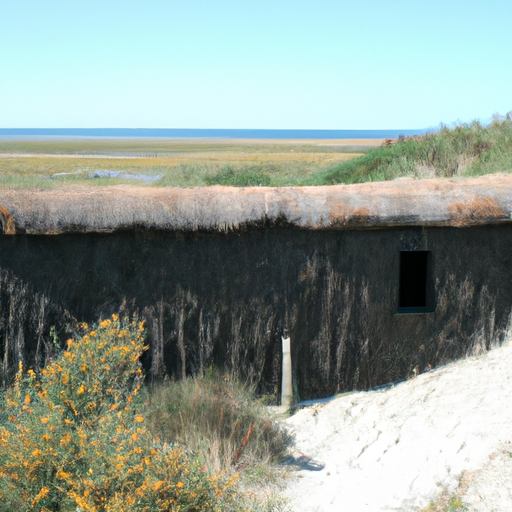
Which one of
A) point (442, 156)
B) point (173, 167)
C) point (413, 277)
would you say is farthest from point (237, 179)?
point (173, 167)

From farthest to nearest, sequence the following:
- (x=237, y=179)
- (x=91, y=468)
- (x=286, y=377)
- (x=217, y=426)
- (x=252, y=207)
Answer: (x=237, y=179)
(x=286, y=377)
(x=252, y=207)
(x=217, y=426)
(x=91, y=468)

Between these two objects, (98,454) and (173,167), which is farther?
(173,167)

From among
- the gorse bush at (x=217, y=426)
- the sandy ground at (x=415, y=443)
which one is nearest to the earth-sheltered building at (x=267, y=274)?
the sandy ground at (x=415, y=443)

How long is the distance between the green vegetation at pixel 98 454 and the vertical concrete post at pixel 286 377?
1.30m

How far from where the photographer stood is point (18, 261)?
6625 mm

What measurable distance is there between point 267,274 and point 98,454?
2973 mm

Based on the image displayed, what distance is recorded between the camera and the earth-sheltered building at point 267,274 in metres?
6.70

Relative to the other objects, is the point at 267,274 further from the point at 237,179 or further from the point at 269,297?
the point at 237,179

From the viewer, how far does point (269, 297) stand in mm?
7234

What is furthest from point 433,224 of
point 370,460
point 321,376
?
point 370,460

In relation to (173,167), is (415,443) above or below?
below

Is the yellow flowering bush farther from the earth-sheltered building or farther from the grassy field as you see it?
the grassy field

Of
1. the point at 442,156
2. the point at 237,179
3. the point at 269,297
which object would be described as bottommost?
the point at 269,297

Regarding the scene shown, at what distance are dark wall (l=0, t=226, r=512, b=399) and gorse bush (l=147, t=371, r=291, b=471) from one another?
60 centimetres
